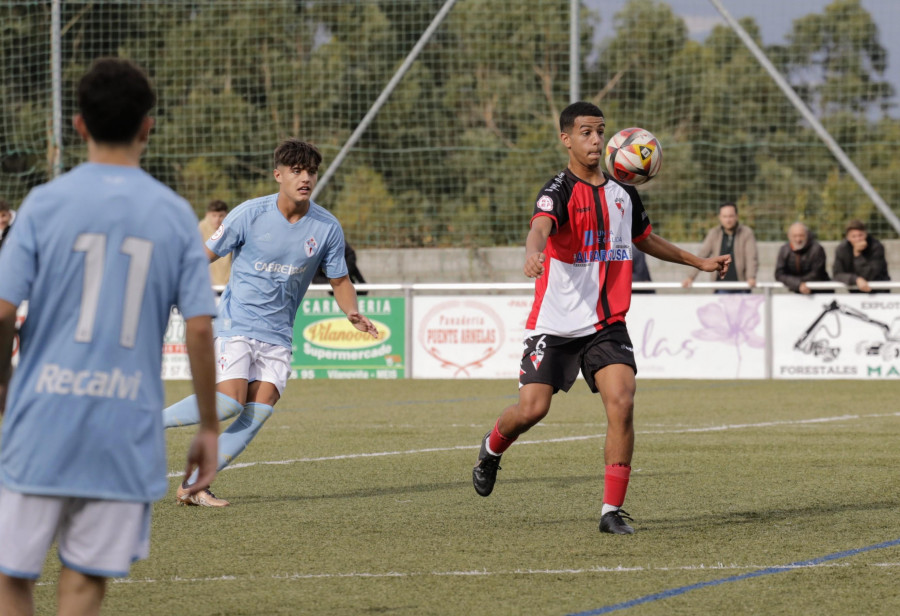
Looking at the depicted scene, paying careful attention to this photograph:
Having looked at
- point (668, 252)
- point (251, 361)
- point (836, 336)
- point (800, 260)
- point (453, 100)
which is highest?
point (453, 100)

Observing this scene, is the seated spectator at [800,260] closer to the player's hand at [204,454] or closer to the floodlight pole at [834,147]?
the floodlight pole at [834,147]

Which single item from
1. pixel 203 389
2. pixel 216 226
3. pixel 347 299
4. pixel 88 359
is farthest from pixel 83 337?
pixel 216 226

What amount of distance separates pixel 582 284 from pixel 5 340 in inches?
151

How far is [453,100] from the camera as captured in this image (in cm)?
2714

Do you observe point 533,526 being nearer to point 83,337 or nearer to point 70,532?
point 70,532

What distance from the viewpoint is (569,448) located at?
1030cm

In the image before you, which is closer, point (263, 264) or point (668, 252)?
point (668, 252)

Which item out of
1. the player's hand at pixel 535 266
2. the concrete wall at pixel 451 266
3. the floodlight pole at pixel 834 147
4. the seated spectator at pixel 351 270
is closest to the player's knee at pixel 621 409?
the player's hand at pixel 535 266

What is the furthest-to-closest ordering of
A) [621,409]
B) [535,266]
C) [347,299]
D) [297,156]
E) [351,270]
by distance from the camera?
[351,270]
[347,299]
[297,156]
[621,409]
[535,266]

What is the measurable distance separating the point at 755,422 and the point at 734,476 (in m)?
3.64

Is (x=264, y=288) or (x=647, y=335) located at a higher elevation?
(x=264, y=288)

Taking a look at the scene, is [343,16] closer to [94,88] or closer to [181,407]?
[181,407]

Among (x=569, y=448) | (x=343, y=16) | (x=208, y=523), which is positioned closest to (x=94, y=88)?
(x=208, y=523)

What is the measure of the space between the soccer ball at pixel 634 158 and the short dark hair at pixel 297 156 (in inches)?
62.8
